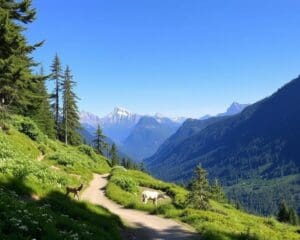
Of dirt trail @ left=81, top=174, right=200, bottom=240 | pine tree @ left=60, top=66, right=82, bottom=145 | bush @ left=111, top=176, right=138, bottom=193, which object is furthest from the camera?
pine tree @ left=60, top=66, right=82, bottom=145

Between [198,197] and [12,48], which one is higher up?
[12,48]

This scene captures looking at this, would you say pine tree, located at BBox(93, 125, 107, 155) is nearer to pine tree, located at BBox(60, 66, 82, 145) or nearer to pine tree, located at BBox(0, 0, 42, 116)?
pine tree, located at BBox(60, 66, 82, 145)

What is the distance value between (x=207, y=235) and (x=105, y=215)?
5.27 m

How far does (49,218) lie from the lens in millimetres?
16859

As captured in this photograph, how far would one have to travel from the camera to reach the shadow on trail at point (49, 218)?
14133mm

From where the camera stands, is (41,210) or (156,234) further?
(156,234)

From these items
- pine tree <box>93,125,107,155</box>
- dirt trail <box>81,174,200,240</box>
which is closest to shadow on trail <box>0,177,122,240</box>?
dirt trail <box>81,174,200,240</box>

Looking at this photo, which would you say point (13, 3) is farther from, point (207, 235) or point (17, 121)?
point (207, 235)

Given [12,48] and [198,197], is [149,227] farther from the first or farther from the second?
[12,48]

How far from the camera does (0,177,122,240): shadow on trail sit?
14133 mm

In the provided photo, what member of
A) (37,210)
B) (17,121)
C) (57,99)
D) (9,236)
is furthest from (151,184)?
(57,99)

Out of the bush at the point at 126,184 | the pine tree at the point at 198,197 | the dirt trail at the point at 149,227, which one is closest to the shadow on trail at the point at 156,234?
the dirt trail at the point at 149,227

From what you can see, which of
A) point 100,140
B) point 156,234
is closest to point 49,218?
point 156,234

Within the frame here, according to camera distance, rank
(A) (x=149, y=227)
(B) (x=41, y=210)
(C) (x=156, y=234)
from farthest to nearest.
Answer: (A) (x=149, y=227)
(C) (x=156, y=234)
(B) (x=41, y=210)
